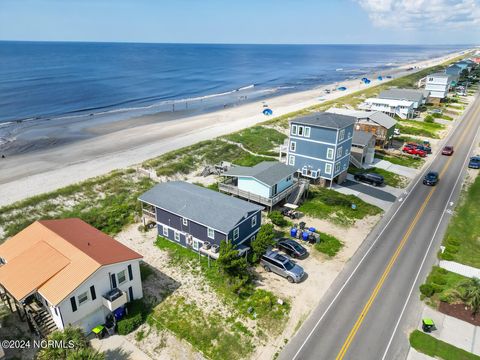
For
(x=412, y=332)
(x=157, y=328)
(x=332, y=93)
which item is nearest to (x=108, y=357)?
(x=157, y=328)

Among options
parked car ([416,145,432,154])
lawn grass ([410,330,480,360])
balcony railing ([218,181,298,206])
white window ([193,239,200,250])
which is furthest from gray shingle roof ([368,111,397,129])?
lawn grass ([410,330,480,360])

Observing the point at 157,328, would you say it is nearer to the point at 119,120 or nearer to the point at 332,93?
the point at 119,120

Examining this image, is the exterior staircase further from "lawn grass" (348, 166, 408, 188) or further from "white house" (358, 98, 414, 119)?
"white house" (358, 98, 414, 119)

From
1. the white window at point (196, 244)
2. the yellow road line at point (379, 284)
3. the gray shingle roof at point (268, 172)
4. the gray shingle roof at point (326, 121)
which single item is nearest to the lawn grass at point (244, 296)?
the white window at point (196, 244)

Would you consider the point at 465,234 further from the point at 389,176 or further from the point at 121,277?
the point at 121,277

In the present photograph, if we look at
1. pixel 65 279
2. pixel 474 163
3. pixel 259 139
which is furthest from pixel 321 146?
pixel 65 279

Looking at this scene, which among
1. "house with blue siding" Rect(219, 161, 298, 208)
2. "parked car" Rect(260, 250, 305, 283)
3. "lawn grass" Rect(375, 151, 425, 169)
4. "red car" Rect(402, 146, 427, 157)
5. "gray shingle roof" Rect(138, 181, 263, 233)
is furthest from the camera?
"red car" Rect(402, 146, 427, 157)
